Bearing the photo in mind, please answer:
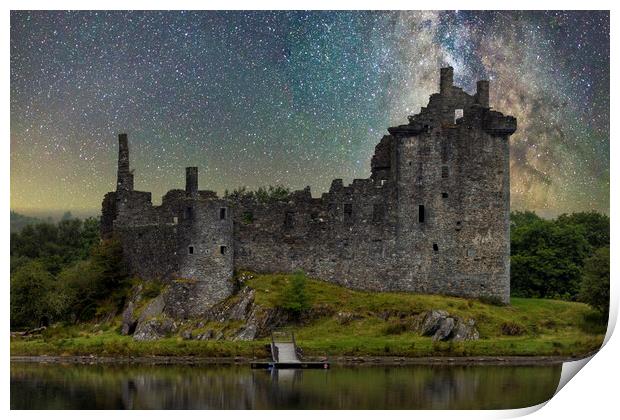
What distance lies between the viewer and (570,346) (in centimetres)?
4944

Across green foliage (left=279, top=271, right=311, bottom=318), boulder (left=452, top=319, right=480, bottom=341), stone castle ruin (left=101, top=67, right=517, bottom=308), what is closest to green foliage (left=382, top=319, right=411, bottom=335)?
boulder (left=452, top=319, right=480, bottom=341)

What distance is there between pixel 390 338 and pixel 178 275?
8.05 metres

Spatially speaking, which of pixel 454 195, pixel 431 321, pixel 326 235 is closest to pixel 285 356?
pixel 431 321

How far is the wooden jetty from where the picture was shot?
47.7m

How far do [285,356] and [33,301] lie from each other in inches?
419

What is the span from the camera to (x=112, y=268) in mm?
56344

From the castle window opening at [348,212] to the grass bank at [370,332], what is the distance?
260cm

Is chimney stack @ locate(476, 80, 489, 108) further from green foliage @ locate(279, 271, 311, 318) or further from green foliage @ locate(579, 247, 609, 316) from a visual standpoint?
green foliage @ locate(279, 271, 311, 318)

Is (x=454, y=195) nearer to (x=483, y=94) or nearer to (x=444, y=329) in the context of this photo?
(x=483, y=94)

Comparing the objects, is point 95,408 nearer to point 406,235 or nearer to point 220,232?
point 220,232

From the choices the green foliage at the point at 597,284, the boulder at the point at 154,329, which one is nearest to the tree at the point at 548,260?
the green foliage at the point at 597,284

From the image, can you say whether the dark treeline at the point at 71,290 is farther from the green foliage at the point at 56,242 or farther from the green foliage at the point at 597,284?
the green foliage at the point at 597,284

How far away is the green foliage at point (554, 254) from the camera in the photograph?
60625mm

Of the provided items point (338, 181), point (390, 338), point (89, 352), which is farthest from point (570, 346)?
point (89, 352)
